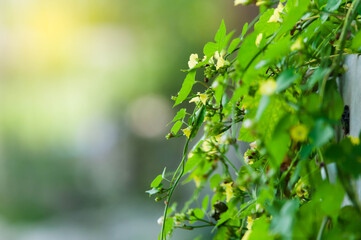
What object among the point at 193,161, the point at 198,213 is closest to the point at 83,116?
the point at 198,213

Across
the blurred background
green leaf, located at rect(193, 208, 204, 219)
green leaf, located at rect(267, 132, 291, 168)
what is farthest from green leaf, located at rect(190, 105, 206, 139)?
the blurred background

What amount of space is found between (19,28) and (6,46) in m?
0.16

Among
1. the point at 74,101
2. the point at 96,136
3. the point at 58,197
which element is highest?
the point at 74,101

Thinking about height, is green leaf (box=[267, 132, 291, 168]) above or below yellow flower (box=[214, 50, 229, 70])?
below

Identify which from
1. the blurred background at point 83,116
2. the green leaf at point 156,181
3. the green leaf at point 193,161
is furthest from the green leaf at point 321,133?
the blurred background at point 83,116

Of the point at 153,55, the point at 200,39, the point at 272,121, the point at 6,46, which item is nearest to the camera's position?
the point at 272,121

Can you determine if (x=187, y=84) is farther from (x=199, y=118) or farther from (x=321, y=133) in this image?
(x=321, y=133)

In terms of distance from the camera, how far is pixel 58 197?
2.89m

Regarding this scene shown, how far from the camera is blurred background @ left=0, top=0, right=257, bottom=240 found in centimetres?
274

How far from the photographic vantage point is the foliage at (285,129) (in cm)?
29

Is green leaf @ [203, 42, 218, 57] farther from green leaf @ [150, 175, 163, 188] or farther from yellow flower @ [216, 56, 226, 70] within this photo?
green leaf @ [150, 175, 163, 188]

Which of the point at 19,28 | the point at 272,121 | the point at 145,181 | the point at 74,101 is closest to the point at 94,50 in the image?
the point at 74,101

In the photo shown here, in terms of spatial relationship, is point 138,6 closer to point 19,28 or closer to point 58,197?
point 19,28

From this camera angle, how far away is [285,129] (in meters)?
0.29
